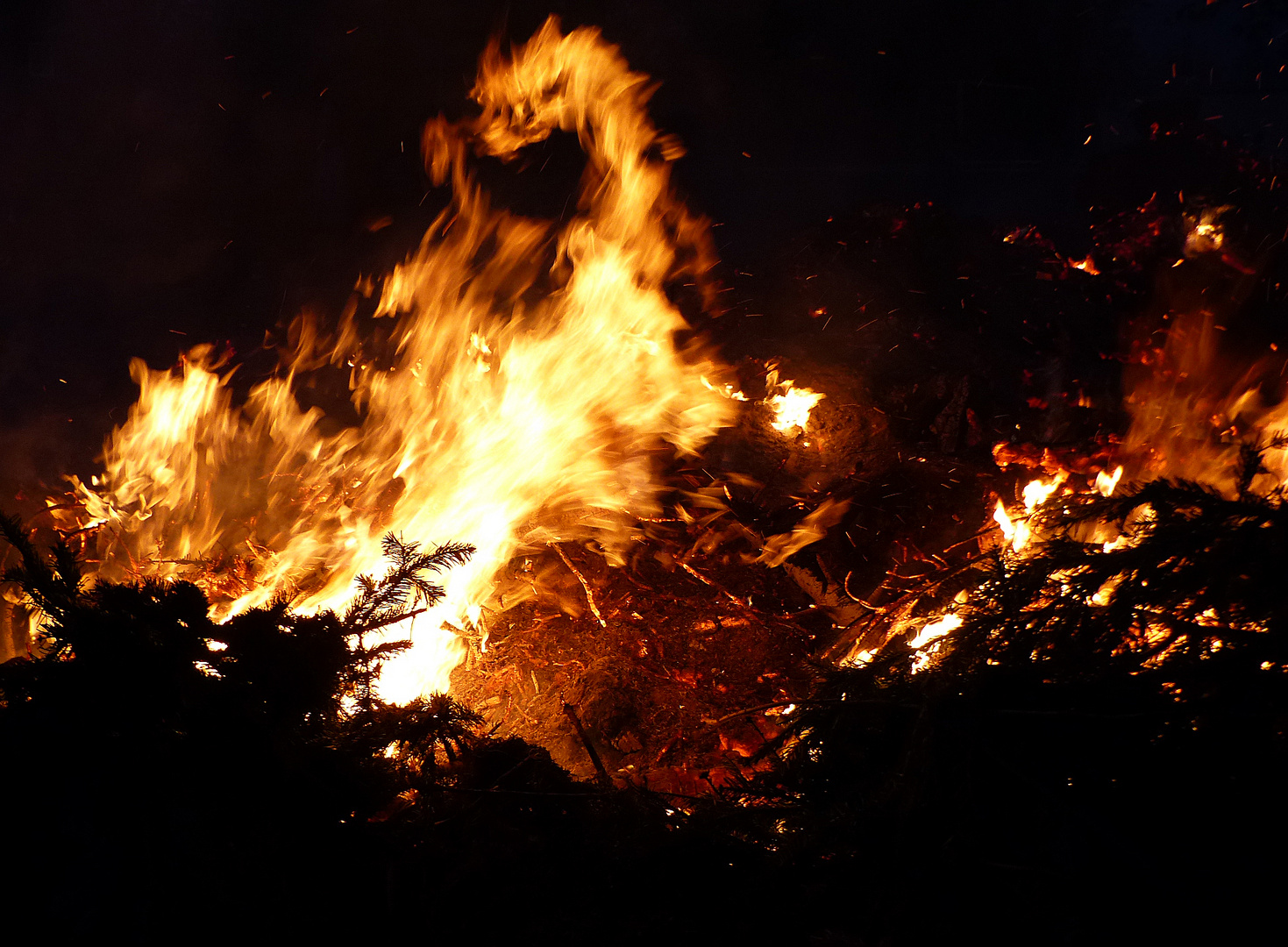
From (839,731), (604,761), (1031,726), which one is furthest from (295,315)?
(1031,726)

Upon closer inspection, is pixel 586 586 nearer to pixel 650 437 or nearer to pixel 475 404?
pixel 650 437

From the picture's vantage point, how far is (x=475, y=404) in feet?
17.4

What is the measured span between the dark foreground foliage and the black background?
4.61 metres

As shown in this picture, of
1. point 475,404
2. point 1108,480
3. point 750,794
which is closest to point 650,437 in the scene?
point 475,404

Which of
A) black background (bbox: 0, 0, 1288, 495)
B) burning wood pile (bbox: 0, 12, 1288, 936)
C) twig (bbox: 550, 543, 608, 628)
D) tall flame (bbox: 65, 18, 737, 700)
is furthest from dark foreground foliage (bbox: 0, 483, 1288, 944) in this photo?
black background (bbox: 0, 0, 1288, 495)

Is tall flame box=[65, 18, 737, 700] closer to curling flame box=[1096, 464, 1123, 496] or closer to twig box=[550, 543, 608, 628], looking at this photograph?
twig box=[550, 543, 608, 628]

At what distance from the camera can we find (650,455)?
5168mm

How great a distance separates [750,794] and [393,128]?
6.09m

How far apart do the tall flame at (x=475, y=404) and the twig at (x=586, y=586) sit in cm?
14

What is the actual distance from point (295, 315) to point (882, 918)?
6.37m

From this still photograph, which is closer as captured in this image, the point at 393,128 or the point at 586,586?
the point at 586,586

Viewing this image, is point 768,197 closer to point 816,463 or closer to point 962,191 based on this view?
point 962,191

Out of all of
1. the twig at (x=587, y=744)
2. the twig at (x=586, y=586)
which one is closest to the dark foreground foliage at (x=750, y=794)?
the twig at (x=587, y=744)

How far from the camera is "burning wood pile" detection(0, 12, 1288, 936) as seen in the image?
4.36m
